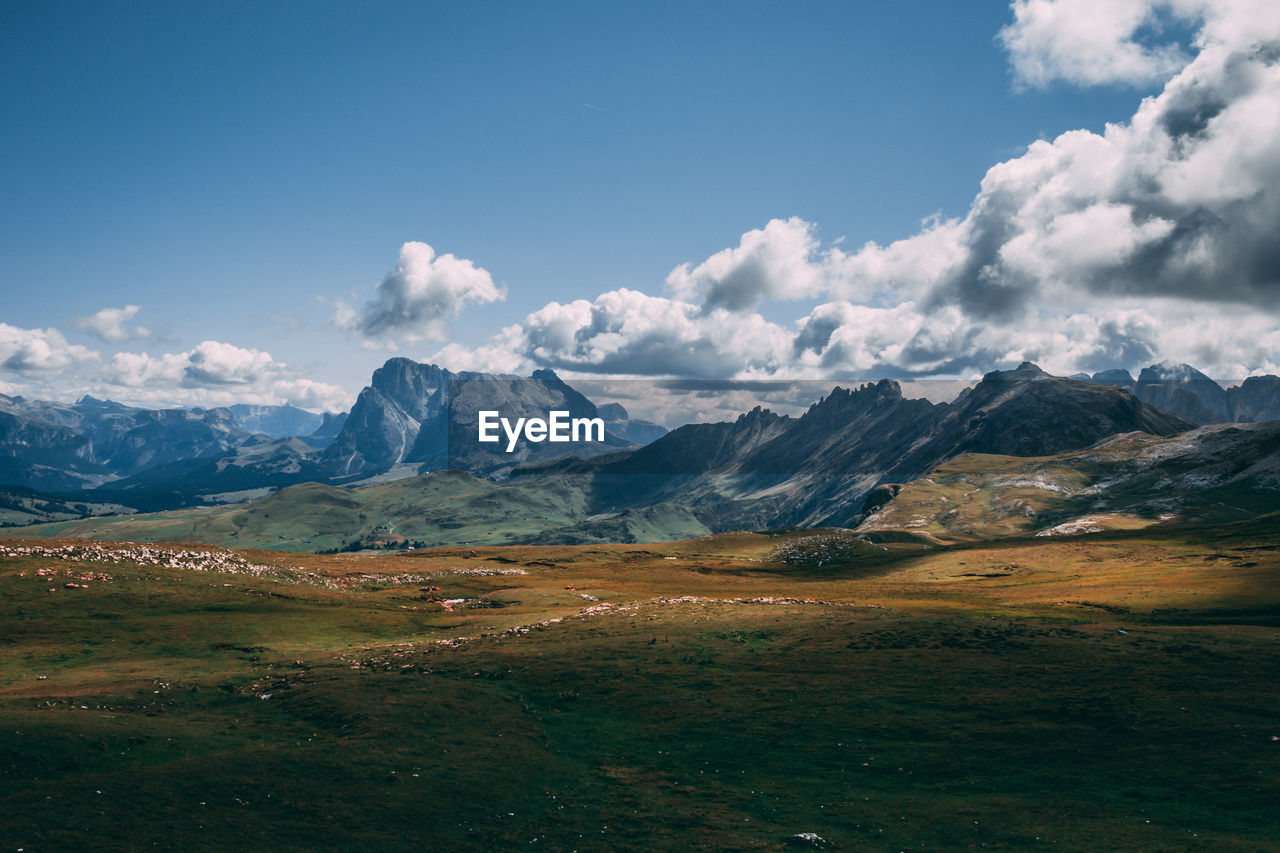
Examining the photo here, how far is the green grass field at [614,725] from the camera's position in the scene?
26922mm

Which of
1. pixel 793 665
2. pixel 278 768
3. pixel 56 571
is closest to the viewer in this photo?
pixel 278 768

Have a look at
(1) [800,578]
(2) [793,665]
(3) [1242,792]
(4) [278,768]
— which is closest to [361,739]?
(4) [278,768]

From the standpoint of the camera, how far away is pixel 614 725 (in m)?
42.5

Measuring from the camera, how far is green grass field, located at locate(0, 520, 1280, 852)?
2692 cm

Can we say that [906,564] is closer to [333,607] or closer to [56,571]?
[333,607]

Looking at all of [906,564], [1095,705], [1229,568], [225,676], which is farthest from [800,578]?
[225,676]

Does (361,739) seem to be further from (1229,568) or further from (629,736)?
(1229,568)

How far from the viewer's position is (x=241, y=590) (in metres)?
82.4

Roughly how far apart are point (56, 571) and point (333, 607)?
90.0ft

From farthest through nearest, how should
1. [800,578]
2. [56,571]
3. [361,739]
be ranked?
1. [800,578]
2. [56,571]
3. [361,739]

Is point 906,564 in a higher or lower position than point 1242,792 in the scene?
lower

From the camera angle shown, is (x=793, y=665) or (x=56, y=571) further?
(x=56, y=571)

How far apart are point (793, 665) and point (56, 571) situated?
249 feet

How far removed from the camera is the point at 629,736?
4062cm
